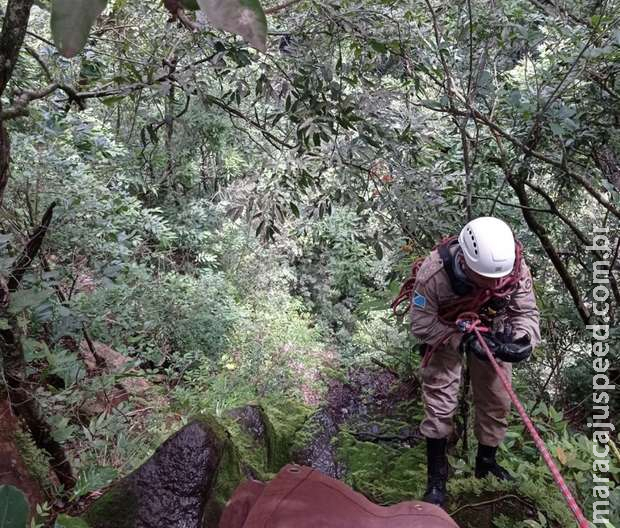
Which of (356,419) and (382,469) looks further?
(356,419)

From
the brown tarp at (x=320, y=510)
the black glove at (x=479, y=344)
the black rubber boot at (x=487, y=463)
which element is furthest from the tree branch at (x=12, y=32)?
the black rubber boot at (x=487, y=463)

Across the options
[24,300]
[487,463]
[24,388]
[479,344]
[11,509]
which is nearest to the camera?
[11,509]

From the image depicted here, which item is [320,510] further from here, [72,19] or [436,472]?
[436,472]

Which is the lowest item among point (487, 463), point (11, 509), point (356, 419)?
point (356, 419)

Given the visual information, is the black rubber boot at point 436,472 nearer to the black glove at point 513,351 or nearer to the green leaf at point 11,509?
the black glove at point 513,351

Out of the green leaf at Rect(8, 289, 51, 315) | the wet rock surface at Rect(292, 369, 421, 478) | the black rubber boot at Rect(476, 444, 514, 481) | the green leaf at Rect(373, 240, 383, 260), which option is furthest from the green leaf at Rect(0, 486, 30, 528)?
the wet rock surface at Rect(292, 369, 421, 478)

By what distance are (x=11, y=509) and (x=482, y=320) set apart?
8.08 ft

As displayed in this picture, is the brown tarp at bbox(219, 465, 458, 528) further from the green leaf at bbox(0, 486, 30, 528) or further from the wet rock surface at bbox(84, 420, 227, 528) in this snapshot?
the wet rock surface at bbox(84, 420, 227, 528)

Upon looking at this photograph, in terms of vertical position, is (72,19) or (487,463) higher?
(72,19)

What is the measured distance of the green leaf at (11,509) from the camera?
845 millimetres

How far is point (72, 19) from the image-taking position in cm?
53

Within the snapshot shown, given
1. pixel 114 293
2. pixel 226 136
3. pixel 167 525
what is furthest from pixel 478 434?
pixel 226 136

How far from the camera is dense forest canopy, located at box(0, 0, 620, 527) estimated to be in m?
2.30

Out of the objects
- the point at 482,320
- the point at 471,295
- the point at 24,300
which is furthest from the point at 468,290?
the point at 24,300
